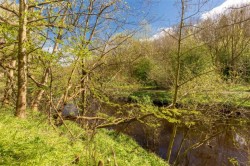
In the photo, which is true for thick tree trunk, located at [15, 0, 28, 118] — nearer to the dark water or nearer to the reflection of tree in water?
the dark water

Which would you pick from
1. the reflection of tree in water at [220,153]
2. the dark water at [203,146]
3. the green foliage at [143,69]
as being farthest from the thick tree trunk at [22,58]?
the green foliage at [143,69]

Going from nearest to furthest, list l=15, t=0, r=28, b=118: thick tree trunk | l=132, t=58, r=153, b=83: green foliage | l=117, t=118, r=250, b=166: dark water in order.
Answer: l=15, t=0, r=28, b=118: thick tree trunk, l=117, t=118, r=250, b=166: dark water, l=132, t=58, r=153, b=83: green foliage

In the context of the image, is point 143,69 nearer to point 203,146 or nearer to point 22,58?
→ point 203,146

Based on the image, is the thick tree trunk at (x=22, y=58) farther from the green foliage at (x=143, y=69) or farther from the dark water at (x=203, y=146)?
the green foliage at (x=143, y=69)

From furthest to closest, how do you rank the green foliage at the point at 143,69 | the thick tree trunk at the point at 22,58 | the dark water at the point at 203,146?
the green foliage at the point at 143,69 → the dark water at the point at 203,146 → the thick tree trunk at the point at 22,58

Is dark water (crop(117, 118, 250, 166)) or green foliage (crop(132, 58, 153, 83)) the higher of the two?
green foliage (crop(132, 58, 153, 83))

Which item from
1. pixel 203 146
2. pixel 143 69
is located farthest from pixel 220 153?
pixel 143 69

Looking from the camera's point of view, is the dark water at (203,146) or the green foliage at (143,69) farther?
the green foliage at (143,69)

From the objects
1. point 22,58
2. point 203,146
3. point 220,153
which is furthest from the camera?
point 203,146

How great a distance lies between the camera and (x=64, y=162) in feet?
12.5

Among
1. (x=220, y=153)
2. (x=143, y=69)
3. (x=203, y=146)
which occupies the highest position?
(x=143, y=69)

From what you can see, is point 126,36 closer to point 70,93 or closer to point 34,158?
point 70,93

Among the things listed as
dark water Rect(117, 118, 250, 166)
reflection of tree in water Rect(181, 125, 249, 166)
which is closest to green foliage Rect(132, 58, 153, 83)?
dark water Rect(117, 118, 250, 166)

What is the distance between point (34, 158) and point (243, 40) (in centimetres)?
2879
